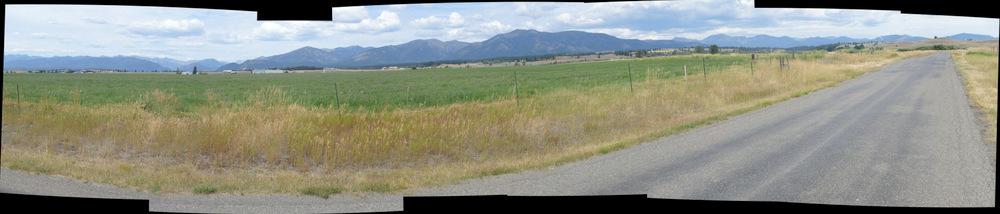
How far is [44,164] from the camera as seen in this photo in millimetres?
6289

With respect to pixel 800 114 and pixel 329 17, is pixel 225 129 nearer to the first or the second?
pixel 329 17

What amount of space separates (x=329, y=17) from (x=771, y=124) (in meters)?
12.7

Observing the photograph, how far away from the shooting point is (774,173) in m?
6.73

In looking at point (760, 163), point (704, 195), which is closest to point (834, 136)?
point (760, 163)

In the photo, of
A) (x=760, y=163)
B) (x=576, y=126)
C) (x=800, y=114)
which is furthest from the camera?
(x=800, y=114)

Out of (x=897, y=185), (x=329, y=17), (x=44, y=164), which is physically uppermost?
(x=329, y=17)

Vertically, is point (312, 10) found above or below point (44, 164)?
above

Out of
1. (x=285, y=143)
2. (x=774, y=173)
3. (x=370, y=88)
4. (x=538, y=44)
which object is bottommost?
(x=774, y=173)

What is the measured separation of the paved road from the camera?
5.28 metres

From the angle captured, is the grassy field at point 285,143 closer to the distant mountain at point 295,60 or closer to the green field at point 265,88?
the green field at point 265,88

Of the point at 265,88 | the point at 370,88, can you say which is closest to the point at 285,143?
the point at 265,88

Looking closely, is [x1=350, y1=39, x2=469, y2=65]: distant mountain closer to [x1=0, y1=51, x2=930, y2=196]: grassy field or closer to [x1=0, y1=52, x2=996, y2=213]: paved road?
[x1=0, y1=52, x2=996, y2=213]: paved road

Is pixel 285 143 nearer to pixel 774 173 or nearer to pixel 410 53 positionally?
pixel 410 53

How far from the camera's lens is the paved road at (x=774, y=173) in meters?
5.28
